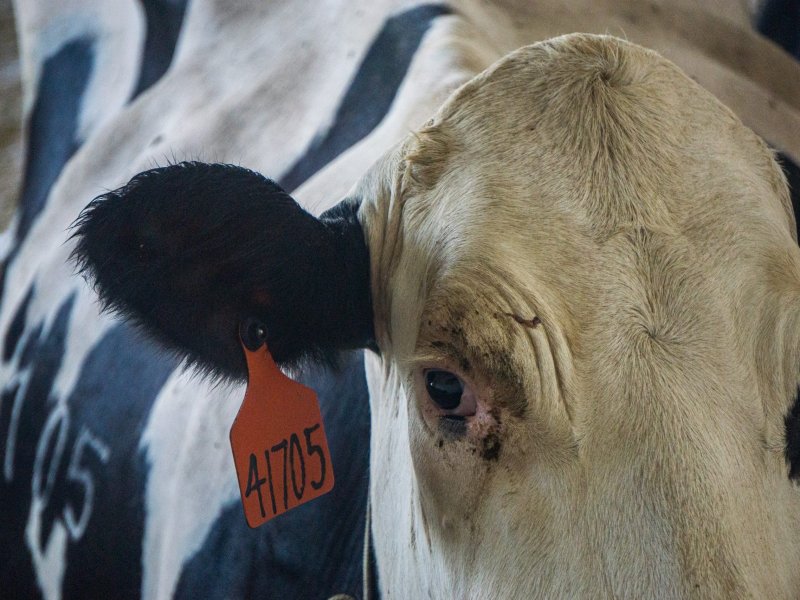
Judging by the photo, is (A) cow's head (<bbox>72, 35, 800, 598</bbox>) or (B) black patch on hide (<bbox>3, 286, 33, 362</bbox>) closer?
(A) cow's head (<bbox>72, 35, 800, 598</bbox>)

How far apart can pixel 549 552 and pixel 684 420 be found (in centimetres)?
20

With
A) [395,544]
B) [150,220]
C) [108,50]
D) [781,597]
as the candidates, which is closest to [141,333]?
[150,220]

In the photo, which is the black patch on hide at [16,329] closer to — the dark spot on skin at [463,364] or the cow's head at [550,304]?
the cow's head at [550,304]

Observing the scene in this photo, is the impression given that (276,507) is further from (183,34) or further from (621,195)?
(183,34)

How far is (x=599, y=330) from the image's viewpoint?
108 cm

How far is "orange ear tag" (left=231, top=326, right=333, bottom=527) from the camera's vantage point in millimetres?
1387

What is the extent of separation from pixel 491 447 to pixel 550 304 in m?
0.18

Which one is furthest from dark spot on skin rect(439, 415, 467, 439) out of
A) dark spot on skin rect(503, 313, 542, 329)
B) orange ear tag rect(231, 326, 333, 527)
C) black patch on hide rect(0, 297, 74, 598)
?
black patch on hide rect(0, 297, 74, 598)

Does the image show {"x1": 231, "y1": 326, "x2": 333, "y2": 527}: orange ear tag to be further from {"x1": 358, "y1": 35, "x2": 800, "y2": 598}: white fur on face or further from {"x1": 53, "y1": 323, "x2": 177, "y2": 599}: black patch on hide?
{"x1": 53, "y1": 323, "x2": 177, "y2": 599}: black patch on hide

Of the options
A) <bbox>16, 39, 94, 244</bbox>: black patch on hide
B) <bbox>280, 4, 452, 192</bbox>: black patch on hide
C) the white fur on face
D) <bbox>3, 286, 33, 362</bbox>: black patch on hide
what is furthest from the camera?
<bbox>16, 39, 94, 244</bbox>: black patch on hide

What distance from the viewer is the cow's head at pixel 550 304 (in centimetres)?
104

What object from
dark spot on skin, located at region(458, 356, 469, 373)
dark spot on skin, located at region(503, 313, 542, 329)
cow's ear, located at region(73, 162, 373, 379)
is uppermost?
dark spot on skin, located at region(503, 313, 542, 329)

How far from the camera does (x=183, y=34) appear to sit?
9.81ft

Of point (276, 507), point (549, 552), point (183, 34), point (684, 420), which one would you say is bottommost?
point (183, 34)
